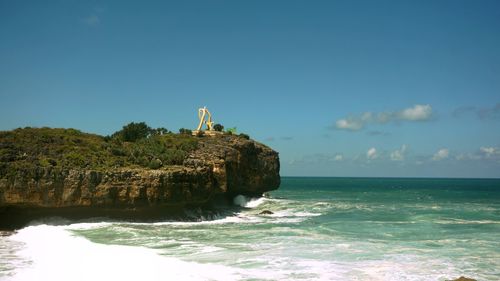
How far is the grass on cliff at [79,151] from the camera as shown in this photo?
26.7 metres

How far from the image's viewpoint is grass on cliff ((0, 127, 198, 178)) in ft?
87.6

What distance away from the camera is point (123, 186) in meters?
27.6

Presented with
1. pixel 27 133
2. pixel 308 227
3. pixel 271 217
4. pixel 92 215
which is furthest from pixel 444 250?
pixel 27 133

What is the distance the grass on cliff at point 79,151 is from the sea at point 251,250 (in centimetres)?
343

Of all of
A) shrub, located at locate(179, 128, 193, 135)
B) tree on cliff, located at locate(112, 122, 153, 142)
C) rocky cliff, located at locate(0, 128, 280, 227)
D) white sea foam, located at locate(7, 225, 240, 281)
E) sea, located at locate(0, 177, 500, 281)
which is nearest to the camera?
white sea foam, located at locate(7, 225, 240, 281)

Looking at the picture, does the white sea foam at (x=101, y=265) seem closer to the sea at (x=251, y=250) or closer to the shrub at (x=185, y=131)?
the sea at (x=251, y=250)

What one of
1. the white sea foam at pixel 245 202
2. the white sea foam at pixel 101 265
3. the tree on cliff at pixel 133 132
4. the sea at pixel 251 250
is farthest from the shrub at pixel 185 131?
the white sea foam at pixel 101 265

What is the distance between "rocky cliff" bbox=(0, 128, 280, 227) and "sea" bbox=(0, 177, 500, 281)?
105 cm

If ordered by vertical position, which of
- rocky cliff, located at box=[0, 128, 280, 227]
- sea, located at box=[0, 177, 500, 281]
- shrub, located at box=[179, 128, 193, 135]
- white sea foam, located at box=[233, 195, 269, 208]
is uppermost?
shrub, located at box=[179, 128, 193, 135]

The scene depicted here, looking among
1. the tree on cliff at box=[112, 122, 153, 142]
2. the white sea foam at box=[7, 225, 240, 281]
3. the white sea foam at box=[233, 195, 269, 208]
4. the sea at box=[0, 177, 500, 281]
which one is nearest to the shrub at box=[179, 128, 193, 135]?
the tree on cliff at box=[112, 122, 153, 142]

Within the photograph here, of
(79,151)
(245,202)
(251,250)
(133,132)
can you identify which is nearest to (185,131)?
(133,132)

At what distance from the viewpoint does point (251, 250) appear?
19.3m

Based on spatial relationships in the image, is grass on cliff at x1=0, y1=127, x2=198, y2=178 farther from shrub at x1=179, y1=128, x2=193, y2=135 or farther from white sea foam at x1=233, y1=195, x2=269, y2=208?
white sea foam at x1=233, y1=195, x2=269, y2=208

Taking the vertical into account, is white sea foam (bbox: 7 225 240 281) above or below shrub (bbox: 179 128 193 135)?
below
